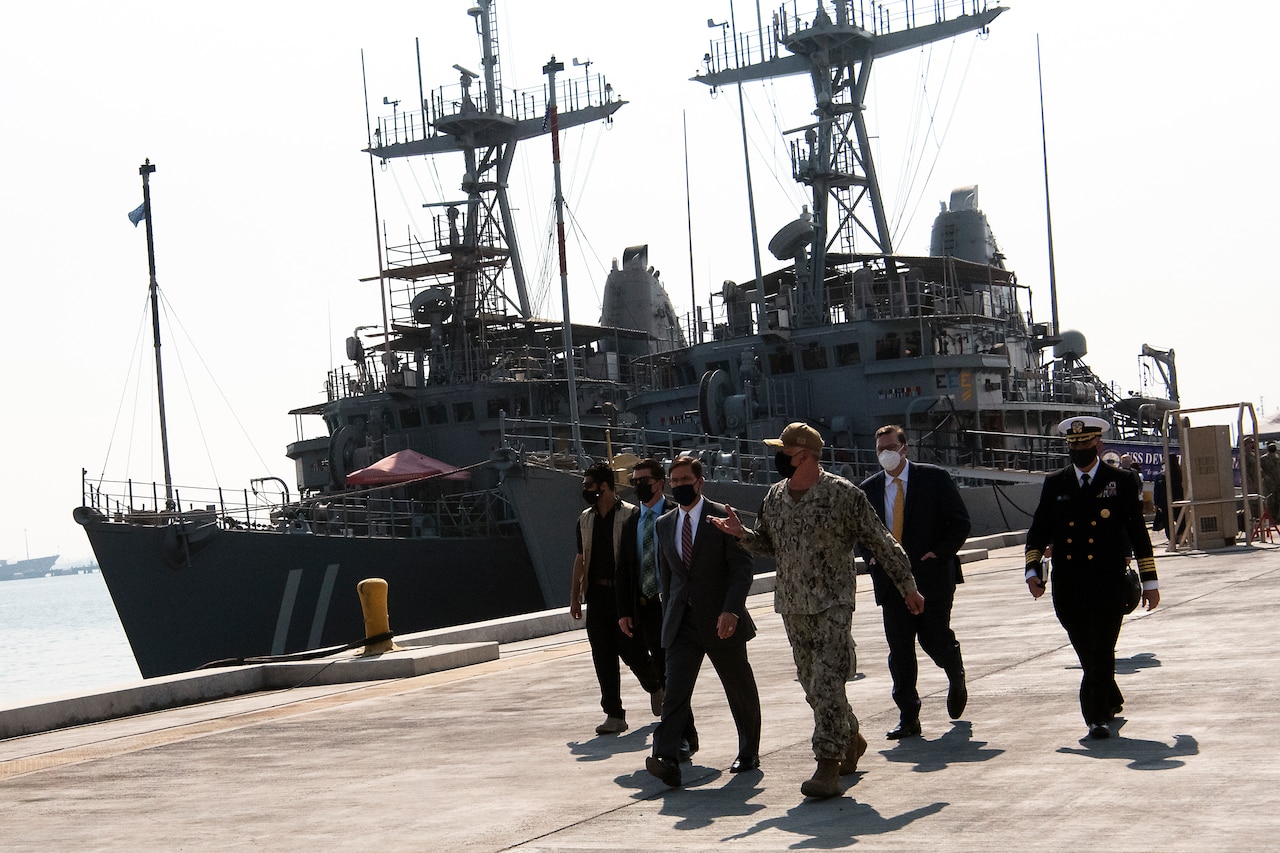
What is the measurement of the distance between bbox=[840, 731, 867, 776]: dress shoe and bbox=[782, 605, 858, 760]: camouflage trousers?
0.11m

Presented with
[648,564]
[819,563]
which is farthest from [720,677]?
[648,564]

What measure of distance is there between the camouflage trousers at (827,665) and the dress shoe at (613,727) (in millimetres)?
2381

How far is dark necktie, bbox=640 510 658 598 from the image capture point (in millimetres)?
8172

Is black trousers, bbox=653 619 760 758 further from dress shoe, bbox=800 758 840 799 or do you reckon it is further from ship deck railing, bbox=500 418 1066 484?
ship deck railing, bbox=500 418 1066 484

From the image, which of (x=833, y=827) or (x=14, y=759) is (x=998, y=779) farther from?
(x=14, y=759)

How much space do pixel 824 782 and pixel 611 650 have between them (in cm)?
282

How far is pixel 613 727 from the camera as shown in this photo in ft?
27.6

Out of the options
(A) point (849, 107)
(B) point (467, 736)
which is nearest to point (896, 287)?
(A) point (849, 107)

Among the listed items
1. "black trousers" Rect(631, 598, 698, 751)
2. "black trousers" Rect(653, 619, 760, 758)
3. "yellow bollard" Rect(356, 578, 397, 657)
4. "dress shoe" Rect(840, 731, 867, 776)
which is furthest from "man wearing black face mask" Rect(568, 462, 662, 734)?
"yellow bollard" Rect(356, 578, 397, 657)

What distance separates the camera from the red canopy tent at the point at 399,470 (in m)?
30.3

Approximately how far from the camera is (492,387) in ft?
112

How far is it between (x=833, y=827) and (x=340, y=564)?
23130 mm

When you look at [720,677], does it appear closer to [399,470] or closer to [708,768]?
[708,768]

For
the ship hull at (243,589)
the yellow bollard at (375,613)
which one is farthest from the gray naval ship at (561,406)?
the yellow bollard at (375,613)
